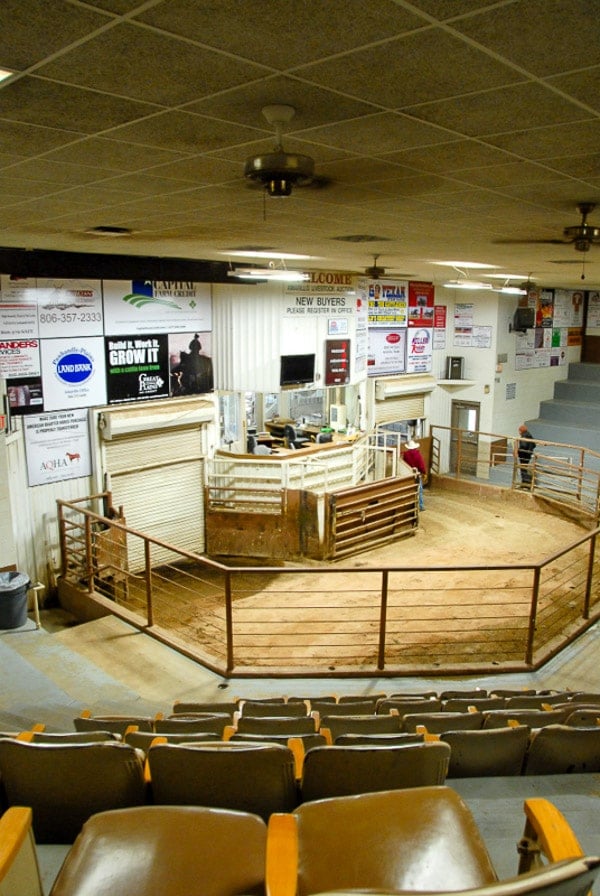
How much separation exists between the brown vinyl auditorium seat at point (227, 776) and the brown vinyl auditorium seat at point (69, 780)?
10cm

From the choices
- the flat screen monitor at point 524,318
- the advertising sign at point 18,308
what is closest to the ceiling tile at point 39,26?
the advertising sign at point 18,308

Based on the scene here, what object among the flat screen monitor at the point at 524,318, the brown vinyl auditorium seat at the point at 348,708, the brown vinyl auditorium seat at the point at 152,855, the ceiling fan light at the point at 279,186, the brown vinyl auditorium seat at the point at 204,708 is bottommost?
the brown vinyl auditorium seat at the point at 204,708

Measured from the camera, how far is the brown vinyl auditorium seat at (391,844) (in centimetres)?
166

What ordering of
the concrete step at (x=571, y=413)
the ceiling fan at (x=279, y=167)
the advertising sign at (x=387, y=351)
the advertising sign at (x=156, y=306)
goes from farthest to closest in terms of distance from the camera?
the concrete step at (x=571, y=413)
the advertising sign at (x=387, y=351)
the advertising sign at (x=156, y=306)
the ceiling fan at (x=279, y=167)

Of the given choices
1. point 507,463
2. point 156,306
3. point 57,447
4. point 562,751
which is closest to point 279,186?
point 562,751

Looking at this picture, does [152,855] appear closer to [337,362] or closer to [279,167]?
[279,167]

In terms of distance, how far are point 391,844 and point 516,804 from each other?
4.75 ft

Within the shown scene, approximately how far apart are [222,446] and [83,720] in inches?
306

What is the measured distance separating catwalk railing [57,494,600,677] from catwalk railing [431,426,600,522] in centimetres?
264

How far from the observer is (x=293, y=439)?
12297 mm

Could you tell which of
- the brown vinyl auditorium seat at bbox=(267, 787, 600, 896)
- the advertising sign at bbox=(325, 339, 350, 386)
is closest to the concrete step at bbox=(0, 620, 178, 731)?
the brown vinyl auditorium seat at bbox=(267, 787, 600, 896)

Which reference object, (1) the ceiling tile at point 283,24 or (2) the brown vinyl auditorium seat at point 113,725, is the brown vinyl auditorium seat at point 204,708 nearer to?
(2) the brown vinyl auditorium seat at point 113,725

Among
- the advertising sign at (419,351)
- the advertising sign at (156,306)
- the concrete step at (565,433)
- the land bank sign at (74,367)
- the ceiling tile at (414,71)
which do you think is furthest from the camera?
the concrete step at (565,433)

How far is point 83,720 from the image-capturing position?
3.74m
